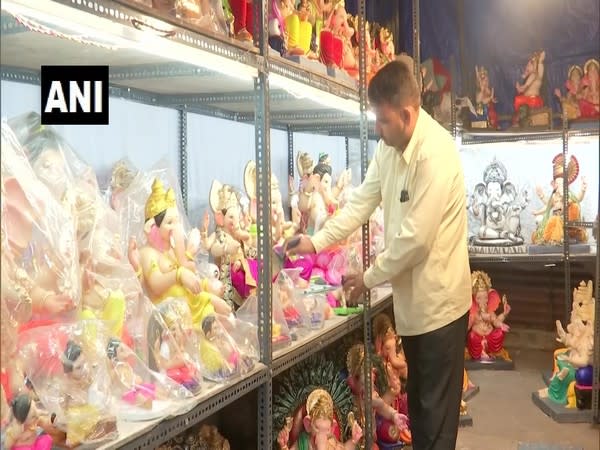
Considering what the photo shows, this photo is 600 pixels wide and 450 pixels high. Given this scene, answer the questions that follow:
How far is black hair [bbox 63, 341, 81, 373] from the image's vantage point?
118 centimetres

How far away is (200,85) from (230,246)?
1.62 ft

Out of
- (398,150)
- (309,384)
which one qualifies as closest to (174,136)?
(398,150)

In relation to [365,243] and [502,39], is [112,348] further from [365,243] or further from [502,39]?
[502,39]

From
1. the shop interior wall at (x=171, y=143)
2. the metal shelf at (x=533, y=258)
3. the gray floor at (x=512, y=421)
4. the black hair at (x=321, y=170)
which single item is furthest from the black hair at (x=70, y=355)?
the metal shelf at (x=533, y=258)

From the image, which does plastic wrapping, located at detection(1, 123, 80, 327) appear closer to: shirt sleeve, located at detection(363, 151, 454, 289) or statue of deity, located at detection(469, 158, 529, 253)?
shirt sleeve, located at detection(363, 151, 454, 289)

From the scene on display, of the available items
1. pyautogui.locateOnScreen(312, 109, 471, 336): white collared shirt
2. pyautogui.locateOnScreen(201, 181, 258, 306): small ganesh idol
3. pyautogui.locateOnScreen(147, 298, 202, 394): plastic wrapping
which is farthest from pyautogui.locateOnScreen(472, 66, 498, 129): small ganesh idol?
pyautogui.locateOnScreen(147, 298, 202, 394): plastic wrapping

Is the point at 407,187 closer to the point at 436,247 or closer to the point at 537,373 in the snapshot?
the point at 436,247

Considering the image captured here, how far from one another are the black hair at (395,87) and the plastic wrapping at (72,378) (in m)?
1.30

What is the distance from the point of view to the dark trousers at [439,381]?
228 cm

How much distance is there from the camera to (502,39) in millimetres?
5336

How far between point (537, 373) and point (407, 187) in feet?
9.13

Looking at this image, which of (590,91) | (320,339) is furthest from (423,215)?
(590,91)

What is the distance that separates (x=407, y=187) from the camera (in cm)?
224

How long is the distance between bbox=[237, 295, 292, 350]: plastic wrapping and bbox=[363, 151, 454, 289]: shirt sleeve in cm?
42
